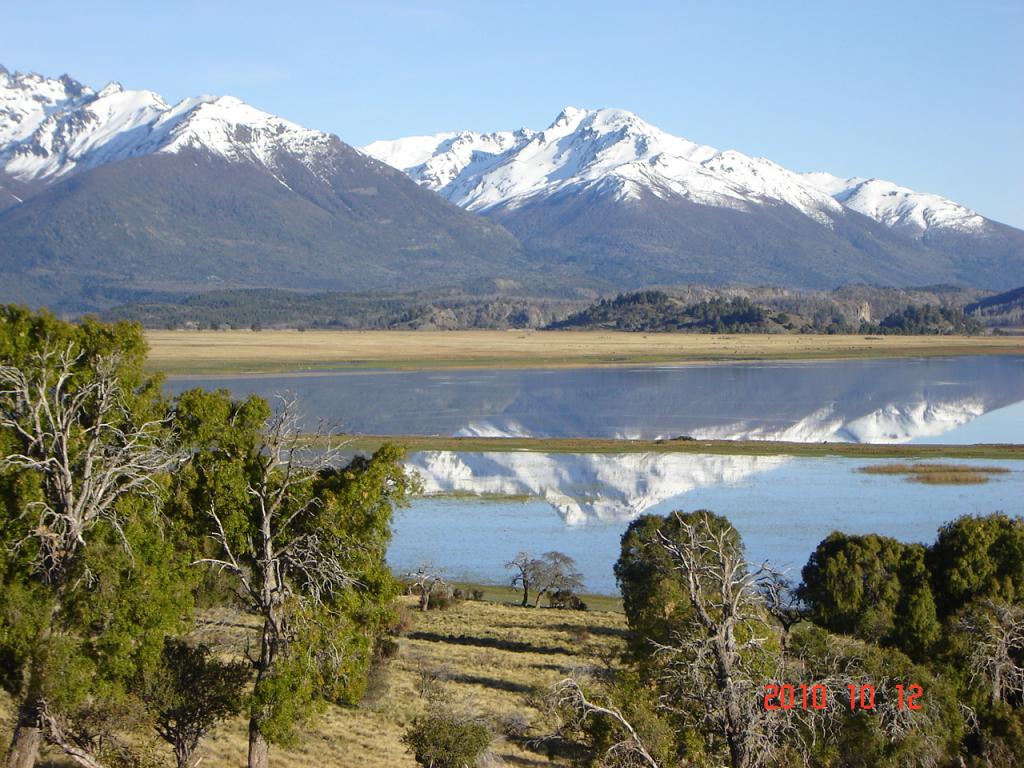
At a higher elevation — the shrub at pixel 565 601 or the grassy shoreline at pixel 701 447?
the grassy shoreline at pixel 701 447

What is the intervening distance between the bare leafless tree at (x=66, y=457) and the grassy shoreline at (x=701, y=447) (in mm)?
36517

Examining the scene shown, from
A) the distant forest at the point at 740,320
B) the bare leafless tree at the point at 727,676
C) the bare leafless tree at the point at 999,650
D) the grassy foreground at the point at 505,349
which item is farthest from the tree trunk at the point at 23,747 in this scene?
the distant forest at the point at 740,320

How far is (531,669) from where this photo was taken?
25234mm

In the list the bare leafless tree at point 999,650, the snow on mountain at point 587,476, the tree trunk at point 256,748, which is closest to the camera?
the tree trunk at point 256,748

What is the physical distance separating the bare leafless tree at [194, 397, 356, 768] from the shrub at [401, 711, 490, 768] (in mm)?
2304

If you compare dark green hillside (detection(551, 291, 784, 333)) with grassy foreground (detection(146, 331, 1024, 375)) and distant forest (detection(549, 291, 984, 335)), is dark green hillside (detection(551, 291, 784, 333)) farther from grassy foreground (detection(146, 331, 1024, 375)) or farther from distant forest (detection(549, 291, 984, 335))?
grassy foreground (detection(146, 331, 1024, 375))

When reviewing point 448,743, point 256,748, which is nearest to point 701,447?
point 448,743

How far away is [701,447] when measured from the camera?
186ft

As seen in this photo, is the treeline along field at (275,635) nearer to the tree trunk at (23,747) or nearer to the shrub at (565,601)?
the tree trunk at (23,747)

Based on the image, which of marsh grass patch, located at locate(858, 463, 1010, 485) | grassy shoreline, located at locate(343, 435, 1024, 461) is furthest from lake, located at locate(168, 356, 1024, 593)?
grassy shoreline, located at locate(343, 435, 1024, 461)

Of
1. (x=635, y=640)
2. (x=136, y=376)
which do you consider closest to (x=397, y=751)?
(x=635, y=640)
